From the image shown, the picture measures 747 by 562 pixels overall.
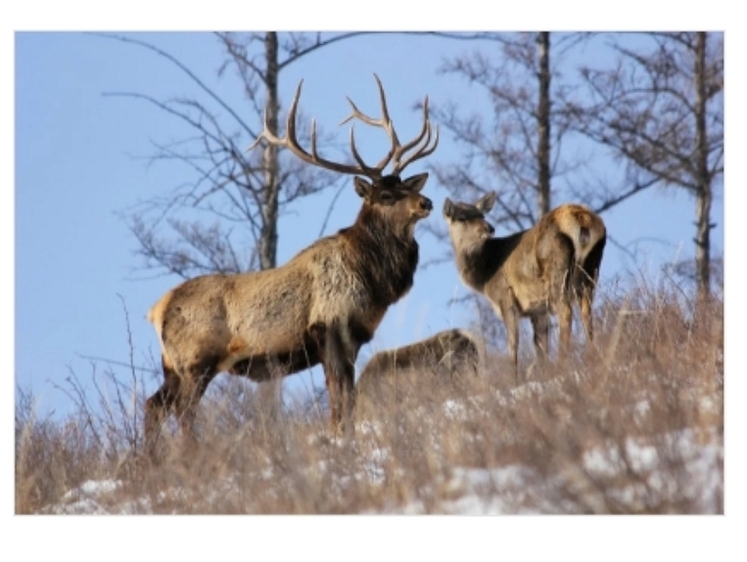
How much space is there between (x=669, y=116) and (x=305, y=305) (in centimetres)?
291

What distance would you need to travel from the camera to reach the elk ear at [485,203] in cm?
1052

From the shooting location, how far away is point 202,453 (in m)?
7.04

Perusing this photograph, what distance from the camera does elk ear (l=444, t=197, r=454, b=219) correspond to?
34.8 feet

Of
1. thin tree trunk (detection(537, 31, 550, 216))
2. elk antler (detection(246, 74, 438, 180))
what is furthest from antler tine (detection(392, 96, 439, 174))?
thin tree trunk (detection(537, 31, 550, 216))

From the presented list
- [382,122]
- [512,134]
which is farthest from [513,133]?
[382,122]

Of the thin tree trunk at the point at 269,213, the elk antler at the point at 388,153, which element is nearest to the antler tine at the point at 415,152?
the elk antler at the point at 388,153

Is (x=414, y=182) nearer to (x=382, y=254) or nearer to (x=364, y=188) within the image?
(x=364, y=188)

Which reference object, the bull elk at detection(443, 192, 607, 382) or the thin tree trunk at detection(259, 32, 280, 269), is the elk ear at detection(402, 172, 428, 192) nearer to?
the bull elk at detection(443, 192, 607, 382)

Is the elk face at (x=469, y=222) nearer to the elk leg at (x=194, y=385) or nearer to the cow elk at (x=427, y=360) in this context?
the cow elk at (x=427, y=360)

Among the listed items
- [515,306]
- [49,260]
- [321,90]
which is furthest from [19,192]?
[515,306]

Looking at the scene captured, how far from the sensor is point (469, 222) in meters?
10.5
